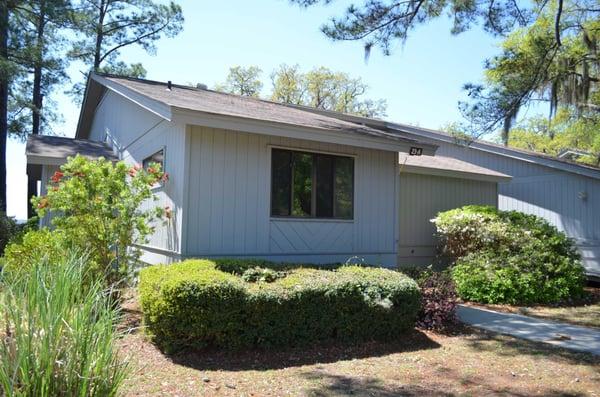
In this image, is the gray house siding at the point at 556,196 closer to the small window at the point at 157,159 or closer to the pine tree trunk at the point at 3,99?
the small window at the point at 157,159

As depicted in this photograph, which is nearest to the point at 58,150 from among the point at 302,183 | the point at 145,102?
the point at 145,102

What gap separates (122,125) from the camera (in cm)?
1289

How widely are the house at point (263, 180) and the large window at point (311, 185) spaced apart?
2cm

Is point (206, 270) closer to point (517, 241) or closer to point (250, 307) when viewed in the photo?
point (250, 307)

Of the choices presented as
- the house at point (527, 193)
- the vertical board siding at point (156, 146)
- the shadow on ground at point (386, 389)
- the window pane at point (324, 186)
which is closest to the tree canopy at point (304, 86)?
the house at point (527, 193)

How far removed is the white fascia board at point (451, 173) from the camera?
12.6m

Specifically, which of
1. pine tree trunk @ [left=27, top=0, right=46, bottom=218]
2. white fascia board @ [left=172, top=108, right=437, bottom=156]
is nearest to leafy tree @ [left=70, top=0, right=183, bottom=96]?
pine tree trunk @ [left=27, top=0, right=46, bottom=218]

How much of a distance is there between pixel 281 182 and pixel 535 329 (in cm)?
482

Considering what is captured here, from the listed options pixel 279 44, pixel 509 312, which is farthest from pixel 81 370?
pixel 279 44

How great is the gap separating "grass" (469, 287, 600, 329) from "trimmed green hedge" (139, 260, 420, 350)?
3223 mm

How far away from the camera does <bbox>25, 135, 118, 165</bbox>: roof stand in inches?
464

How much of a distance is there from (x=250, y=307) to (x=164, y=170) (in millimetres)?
4136

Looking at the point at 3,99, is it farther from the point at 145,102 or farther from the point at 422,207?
the point at 422,207

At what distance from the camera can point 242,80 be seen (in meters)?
39.8
